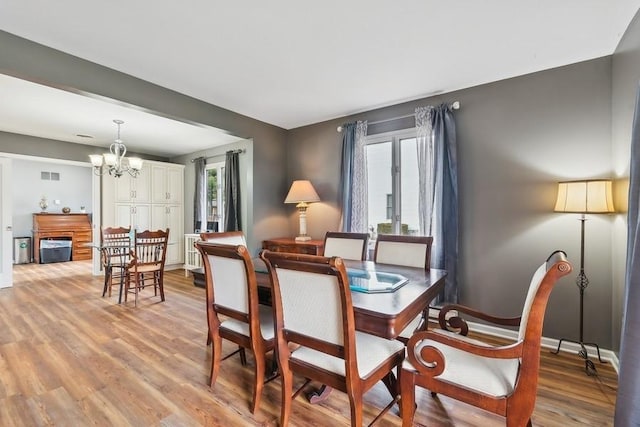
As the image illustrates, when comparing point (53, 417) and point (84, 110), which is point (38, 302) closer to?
point (84, 110)

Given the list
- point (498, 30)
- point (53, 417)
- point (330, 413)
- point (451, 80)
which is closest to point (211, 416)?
point (330, 413)

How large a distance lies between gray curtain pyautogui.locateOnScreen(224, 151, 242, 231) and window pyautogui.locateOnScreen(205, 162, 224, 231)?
646 millimetres

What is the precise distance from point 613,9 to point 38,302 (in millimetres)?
6539

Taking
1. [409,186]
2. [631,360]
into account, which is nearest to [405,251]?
[409,186]

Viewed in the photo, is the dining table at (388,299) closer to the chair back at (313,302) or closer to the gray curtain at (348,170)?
the chair back at (313,302)

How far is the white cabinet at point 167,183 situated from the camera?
6.04 metres

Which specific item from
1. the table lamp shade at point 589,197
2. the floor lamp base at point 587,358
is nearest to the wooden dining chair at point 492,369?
the table lamp shade at point 589,197

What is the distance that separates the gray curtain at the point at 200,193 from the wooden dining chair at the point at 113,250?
1.43 metres

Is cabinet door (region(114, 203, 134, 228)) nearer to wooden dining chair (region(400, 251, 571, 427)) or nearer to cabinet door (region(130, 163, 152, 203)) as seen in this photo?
cabinet door (region(130, 163, 152, 203))

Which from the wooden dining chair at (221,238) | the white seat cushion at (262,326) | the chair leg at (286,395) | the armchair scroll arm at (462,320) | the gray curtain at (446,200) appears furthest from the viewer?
the gray curtain at (446,200)

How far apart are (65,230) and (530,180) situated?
9.71m

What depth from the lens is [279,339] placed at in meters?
1.55

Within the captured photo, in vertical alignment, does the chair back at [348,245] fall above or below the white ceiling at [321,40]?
below

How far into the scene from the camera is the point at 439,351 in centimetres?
133
